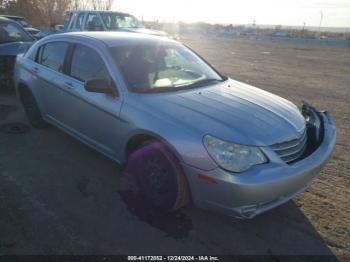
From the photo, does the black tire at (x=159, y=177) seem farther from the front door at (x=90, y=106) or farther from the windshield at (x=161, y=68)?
the windshield at (x=161, y=68)

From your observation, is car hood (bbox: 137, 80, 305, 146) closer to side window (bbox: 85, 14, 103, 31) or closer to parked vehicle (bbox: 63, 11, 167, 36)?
parked vehicle (bbox: 63, 11, 167, 36)

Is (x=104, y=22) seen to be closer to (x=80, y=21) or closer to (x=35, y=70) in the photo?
(x=80, y=21)

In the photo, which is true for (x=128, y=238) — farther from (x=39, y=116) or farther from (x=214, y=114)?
(x=39, y=116)

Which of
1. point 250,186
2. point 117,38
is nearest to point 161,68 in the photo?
point 117,38

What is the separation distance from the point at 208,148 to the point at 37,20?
2641cm

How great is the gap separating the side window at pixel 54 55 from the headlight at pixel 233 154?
2.66 meters

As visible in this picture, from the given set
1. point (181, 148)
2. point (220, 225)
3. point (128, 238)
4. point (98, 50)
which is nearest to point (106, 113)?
point (98, 50)

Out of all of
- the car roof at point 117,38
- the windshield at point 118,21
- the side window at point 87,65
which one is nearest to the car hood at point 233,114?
the side window at point 87,65

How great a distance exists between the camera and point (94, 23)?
11.9 meters

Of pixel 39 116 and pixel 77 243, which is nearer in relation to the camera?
pixel 77 243

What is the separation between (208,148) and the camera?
9.65ft

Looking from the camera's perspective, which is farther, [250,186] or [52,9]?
[52,9]

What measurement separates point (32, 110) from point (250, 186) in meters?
4.13

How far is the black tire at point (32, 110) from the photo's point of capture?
5.52 metres
